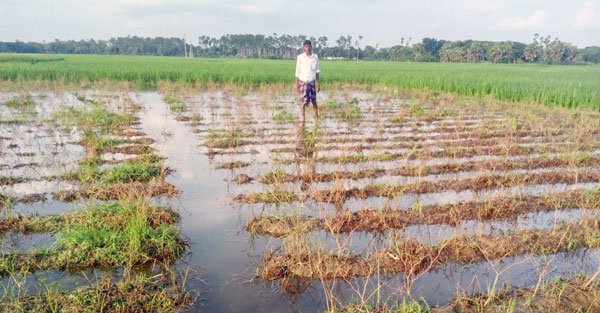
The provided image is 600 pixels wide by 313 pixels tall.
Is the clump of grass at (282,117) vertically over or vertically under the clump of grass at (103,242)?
over

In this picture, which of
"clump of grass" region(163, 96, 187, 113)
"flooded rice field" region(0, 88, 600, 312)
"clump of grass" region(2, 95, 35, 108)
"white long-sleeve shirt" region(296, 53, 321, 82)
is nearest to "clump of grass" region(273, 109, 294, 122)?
"flooded rice field" region(0, 88, 600, 312)

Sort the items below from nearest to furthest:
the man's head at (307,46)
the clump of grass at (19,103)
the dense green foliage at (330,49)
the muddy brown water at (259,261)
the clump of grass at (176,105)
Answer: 1. the muddy brown water at (259,261)
2. the man's head at (307,46)
3. the clump of grass at (19,103)
4. the clump of grass at (176,105)
5. the dense green foliage at (330,49)

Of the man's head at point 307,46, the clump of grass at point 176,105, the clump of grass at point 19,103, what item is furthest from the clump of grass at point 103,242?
the clump of grass at point 19,103

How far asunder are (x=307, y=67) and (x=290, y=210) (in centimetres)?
477

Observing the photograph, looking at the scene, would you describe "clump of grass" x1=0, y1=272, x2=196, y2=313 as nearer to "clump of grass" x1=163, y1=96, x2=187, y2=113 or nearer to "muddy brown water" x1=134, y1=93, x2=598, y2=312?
"muddy brown water" x1=134, y1=93, x2=598, y2=312

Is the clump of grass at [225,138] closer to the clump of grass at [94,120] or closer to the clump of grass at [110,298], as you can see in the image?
the clump of grass at [94,120]

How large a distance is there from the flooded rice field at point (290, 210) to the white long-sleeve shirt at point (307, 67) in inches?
41.1

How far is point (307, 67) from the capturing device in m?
8.30

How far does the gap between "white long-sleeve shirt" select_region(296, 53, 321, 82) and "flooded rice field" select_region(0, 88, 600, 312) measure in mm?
1044

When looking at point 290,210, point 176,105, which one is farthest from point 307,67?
point 290,210

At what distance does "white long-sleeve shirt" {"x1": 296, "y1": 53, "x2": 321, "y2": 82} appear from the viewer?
8242 mm

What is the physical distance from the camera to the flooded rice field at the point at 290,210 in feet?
9.66

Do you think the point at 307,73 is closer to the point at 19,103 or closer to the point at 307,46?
the point at 307,46

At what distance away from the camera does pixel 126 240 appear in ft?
10.5
